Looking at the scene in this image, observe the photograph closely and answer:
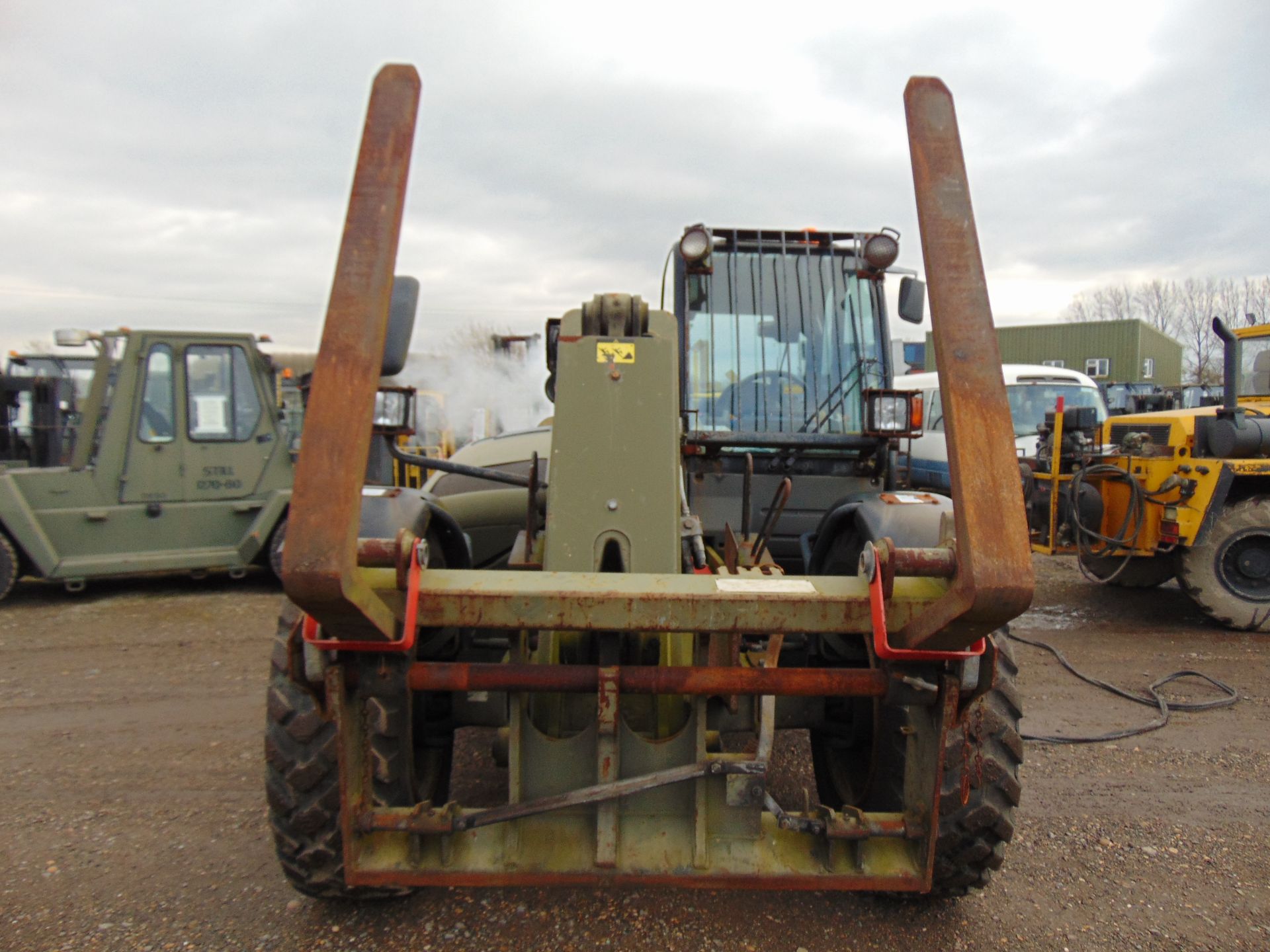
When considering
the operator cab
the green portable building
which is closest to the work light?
the operator cab

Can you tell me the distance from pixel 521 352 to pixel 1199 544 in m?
12.6

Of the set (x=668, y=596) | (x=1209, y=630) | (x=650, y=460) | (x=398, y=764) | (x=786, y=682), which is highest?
(x=650, y=460)

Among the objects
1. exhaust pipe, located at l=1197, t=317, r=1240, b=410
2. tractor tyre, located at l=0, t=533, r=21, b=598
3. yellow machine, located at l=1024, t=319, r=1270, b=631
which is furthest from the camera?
tractor tyre, located at l=0, t=533, r=21, b=598

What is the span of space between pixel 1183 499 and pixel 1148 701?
2.16 metres

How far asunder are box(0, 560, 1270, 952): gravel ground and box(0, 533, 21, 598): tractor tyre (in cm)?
214

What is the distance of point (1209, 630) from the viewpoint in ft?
21.3

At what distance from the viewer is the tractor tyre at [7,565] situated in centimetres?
705

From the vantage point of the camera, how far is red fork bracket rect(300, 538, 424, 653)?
1.83 metres

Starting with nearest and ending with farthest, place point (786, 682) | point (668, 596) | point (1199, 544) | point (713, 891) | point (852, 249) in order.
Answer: point (668, 596)
point (786, 682)
point (713, 891)
point (852, 249)
point (1199, 544)

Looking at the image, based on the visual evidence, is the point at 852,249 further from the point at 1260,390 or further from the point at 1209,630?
the point at 1260,390

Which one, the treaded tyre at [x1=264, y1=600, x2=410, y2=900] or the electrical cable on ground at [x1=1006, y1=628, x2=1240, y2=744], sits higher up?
the treaded tyre at [x1=264, y1=600, x2=410, y2=900]

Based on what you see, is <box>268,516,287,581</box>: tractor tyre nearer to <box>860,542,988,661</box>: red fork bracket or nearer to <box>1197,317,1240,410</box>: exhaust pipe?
<box>860,542,988,661</box>: red fork bracket

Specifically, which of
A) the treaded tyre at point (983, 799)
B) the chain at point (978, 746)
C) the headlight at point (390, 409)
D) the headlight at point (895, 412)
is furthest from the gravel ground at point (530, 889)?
the headlight at point (895, 412)

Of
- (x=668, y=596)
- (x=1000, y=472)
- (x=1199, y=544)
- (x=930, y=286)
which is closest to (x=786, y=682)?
(x=668, y=596)
